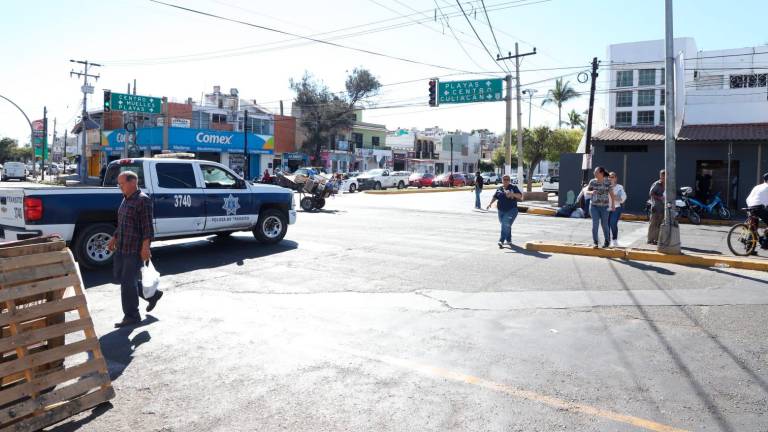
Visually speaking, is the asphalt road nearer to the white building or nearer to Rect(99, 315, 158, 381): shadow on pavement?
Rect(99, 315, 158, 381): shadow on pavement

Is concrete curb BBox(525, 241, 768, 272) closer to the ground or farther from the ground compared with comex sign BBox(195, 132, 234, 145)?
closer to the ground

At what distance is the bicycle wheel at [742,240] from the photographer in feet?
36.1

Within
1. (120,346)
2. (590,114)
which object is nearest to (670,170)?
(120,346)

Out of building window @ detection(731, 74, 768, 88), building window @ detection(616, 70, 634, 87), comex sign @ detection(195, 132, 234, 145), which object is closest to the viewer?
building window @ detection(731, 74, 768, 88)

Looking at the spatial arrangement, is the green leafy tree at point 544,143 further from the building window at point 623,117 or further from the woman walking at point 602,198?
the woman walking at point 602,198

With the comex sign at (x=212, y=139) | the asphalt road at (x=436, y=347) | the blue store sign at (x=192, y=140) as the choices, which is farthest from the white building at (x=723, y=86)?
the comex sign at (x=212, y=139)

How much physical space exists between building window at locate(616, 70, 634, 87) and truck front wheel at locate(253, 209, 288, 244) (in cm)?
3061

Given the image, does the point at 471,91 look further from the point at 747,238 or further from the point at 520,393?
the point at 520,393

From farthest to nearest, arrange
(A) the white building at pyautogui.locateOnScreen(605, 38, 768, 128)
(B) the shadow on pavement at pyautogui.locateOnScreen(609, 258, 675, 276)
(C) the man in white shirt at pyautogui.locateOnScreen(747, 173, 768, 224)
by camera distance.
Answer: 1. (A) the white building at pyautogui.locateOnScreen(605, 38, 768, 128)
2. (C) the man in white shirt at pyautogui.locateOnScreen(747, 173, 768, 224)
3. (B) the shadow on pavement at pyautogui.locateOnScreen(609, 258, 675, 276)

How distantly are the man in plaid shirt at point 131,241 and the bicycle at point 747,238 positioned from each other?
35.3 ft

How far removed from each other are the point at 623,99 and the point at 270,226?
102 ft

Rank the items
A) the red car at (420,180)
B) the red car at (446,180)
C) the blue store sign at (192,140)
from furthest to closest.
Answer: the red car at (446,180) < the red car at (420,180) < the blue store sign at (192,140)

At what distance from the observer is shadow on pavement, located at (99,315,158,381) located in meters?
4.86

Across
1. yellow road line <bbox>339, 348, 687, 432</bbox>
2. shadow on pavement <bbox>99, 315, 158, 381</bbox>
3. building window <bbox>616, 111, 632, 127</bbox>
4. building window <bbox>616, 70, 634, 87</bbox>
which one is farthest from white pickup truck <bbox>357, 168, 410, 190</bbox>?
yellow road line <bbox>339, 348, 687, 432</bbox>
